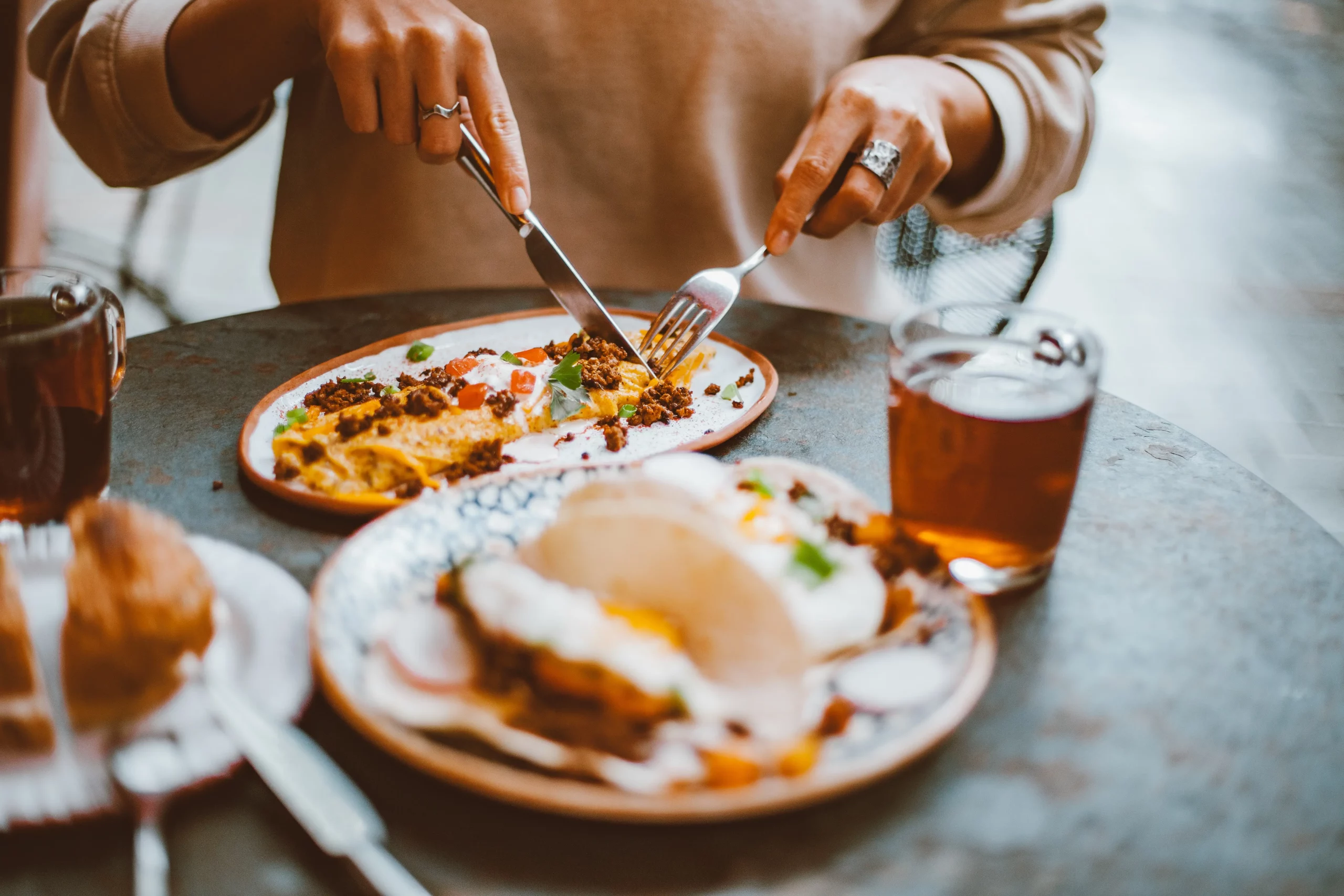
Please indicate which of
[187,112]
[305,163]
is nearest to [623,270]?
[305,163]

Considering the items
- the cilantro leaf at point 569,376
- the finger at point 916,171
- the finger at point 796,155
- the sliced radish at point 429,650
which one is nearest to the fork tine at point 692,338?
the cilantro leaf at point 569,376

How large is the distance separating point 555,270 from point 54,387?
0.71 meters

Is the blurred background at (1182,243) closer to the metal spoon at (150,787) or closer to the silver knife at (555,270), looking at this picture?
the silver knife at (555,270)

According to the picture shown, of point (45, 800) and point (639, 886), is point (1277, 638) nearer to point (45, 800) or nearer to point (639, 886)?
point (639, 886)

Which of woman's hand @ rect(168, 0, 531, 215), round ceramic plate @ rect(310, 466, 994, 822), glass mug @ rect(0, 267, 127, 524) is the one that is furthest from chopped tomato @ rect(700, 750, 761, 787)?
woman's hand @ rect(168, 0, 531, 215)

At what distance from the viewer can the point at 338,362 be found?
4.81 feet

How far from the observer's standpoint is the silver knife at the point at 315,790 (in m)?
0.67

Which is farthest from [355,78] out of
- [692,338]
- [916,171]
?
[916,171]

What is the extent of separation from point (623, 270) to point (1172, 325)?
3019 mm

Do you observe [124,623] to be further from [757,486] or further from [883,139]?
[883,139]

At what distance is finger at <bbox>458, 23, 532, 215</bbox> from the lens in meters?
1.46

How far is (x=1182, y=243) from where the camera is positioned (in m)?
4.83

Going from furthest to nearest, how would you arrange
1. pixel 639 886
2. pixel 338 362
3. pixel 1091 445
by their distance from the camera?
pixel 338 362 < pixel 1091 445 < pixel 639 886

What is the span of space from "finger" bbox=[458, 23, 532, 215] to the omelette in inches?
9.1
